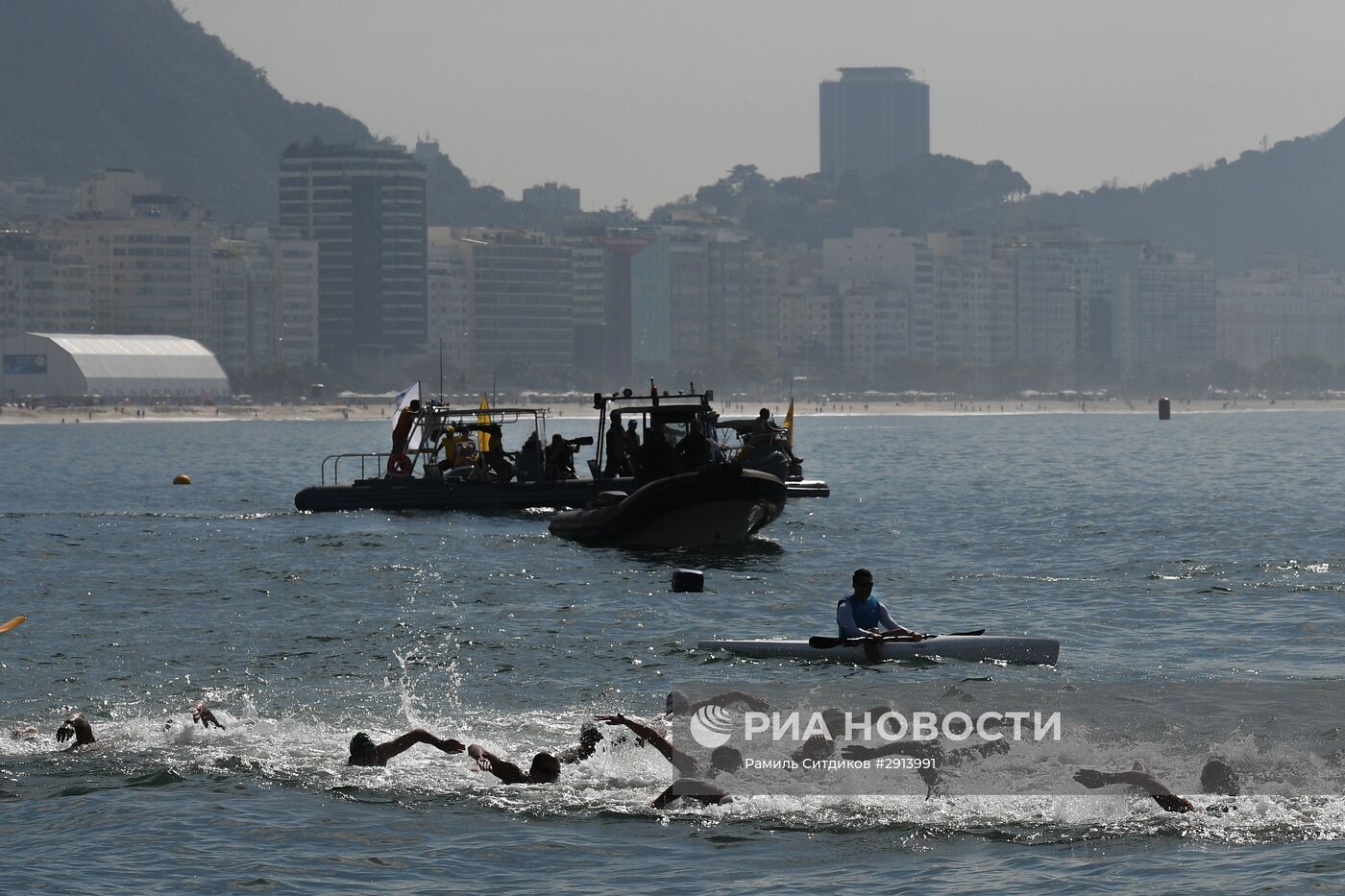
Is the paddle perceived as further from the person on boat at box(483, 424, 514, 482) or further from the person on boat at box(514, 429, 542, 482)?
the person on boat at box(483, 424, 514, 482)

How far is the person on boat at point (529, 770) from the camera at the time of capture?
64.6ft

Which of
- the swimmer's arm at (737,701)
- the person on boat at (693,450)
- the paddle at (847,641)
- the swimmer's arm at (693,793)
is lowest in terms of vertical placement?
the swimmer's arm at (693,793)

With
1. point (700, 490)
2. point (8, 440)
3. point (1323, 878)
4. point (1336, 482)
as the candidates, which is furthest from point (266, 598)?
point (8, 440)

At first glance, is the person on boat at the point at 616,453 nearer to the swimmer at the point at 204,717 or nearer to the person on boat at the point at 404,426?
the person on boat at the point at 404,426

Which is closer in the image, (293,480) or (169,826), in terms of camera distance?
(169,826)

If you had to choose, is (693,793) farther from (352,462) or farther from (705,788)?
(352,462)

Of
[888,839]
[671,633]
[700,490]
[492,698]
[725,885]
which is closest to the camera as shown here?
[725,885]

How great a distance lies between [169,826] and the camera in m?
18.5

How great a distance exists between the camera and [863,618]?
25391mm

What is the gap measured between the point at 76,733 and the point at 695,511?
20.3 meters

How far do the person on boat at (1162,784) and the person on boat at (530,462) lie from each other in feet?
110

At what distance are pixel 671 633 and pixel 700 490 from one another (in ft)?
33.6

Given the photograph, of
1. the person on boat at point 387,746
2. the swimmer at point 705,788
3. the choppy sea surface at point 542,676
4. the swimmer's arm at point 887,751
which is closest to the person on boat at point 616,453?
the choppy sea surface at point 542,676

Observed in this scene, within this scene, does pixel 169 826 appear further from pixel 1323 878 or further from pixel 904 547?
pixel 904 547
